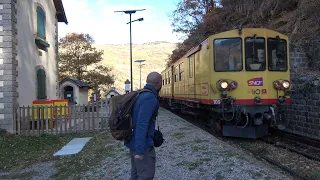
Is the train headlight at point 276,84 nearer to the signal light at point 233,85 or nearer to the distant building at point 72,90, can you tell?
the signal light at point 233,85

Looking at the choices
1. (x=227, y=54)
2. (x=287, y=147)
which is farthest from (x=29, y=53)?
(x=287, y=147)

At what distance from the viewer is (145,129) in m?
3.67

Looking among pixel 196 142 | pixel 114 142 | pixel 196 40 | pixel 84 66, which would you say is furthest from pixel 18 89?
pixel 84 66

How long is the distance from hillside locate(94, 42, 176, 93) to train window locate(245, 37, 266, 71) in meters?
69.3

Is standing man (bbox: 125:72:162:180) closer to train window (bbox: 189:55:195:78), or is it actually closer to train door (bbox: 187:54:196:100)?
train door (bbox: 187:54:196:100)

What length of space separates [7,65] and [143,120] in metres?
10.3

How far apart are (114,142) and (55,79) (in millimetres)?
10005

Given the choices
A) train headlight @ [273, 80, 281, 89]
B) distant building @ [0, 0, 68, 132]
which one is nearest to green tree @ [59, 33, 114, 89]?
distant building @ [0, 0, 68, 132]

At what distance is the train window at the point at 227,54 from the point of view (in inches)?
375

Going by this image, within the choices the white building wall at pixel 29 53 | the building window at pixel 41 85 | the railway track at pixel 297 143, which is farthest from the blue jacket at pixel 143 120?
the building window at pixel 41 85

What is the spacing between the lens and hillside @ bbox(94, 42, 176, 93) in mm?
97044

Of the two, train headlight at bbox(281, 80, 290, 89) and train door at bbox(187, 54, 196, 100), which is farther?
train door at bbox(187, 54, 196, 100)

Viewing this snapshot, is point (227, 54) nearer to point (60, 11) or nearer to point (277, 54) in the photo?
point (277, 54)

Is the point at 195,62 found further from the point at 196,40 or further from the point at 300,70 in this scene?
the point at 196,40
